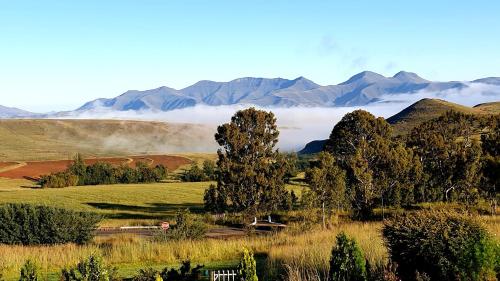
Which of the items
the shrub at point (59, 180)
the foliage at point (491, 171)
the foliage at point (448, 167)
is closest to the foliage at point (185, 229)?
the foliage at point (491, 171)

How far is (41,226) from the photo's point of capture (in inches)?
1065

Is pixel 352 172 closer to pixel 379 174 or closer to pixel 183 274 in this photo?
pixel 379 174

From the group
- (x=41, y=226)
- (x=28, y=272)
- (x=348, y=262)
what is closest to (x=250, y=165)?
(x=41, y=226)

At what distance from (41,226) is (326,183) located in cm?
2033

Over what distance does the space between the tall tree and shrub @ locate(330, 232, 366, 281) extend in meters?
26.1

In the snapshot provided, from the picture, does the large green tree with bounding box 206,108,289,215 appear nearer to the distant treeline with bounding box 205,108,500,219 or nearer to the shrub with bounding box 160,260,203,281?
the distant treeline with bounding box 205,108,500,219

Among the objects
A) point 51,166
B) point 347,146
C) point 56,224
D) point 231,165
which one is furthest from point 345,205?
point 51,166

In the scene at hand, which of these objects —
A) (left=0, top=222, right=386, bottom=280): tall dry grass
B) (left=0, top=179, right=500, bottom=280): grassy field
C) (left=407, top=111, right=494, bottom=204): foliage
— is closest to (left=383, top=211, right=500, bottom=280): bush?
(left=0, top=179, right=500, bottom=280): grassy field

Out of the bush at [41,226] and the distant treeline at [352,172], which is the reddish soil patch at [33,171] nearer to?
the distant treeline at [352,172]

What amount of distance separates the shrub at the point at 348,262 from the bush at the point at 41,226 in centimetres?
1775

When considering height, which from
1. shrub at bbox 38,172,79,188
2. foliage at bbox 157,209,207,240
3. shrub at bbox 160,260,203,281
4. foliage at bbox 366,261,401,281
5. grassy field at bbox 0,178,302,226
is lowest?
grassy field at bbox 0,178,302,226

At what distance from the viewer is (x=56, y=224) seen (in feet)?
88.1

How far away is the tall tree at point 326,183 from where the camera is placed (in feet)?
127

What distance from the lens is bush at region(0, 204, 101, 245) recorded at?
26.7 metres
